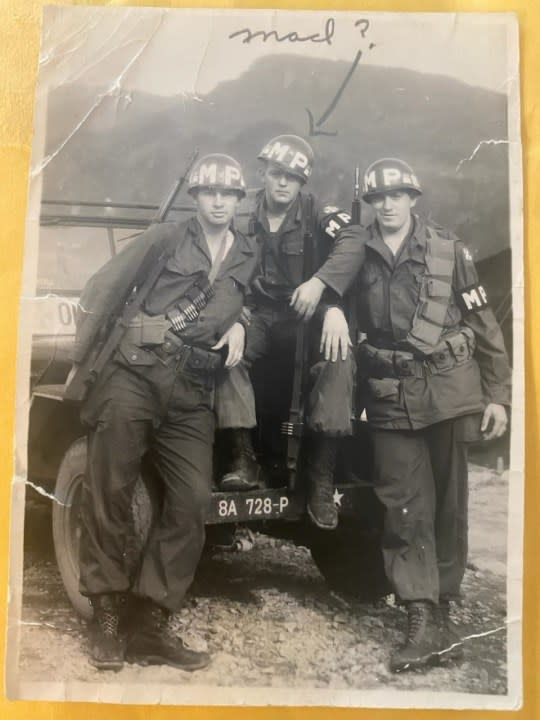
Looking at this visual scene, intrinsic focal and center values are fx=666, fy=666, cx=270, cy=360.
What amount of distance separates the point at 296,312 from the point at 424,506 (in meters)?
0.42

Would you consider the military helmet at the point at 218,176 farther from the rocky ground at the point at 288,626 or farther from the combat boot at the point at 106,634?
the combat boot at the point at 106,634

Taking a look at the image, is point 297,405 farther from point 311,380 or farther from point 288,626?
point 288,626

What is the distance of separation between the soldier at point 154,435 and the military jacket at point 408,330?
242 mm

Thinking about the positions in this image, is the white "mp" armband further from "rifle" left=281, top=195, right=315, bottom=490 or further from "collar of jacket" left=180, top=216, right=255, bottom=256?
"collar of jacket" left=180, top=216, right=255, bottom=256

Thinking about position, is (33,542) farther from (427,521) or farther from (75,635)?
(427,521)

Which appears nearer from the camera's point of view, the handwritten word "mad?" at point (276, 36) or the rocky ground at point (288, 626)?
the rocky ground at point (288, 626)

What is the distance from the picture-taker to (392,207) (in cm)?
123

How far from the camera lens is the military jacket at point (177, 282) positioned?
1189 mm

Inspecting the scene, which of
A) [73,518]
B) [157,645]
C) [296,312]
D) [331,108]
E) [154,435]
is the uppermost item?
[331,108]

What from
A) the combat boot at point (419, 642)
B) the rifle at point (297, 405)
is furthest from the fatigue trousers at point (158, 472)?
the combat boot at point (419, 642)

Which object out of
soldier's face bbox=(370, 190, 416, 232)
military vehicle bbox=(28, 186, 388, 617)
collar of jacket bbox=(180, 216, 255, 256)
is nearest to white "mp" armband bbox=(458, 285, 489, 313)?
soldier's face bbox=(370, 190, 416, 232)

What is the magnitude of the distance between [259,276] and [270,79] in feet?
1.24

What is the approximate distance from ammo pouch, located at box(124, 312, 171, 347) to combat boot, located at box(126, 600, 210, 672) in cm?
46

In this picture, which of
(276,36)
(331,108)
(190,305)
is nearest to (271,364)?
(190,305)
